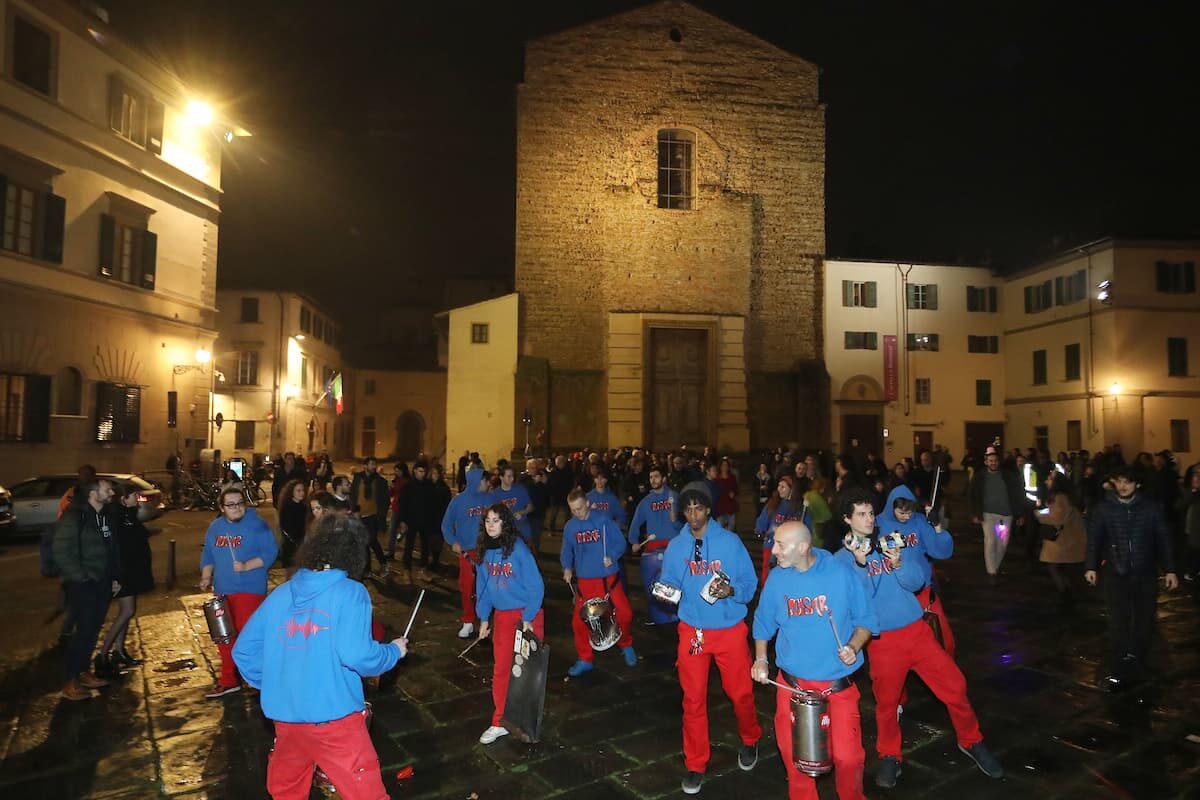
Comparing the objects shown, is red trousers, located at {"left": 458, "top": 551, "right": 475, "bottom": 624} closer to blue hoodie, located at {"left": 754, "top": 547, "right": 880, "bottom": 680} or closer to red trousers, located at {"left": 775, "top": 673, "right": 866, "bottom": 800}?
blue hoodie, located at {"left": 754, "top": 547, "right": 880, "bottom": 680}

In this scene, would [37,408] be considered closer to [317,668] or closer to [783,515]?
[783,515]

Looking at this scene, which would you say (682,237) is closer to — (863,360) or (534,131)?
(534,131)

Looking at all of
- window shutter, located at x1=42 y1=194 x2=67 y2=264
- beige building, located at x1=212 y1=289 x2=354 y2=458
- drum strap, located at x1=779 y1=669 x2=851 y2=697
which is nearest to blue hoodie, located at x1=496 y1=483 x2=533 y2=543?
drum strap, located at x1=779 y1=669 x2=851 y2=697

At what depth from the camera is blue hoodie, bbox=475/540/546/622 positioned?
528 cm

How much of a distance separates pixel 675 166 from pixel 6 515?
75.2 feet

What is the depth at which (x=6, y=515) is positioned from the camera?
14.4 meters

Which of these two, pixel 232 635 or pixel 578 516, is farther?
pixel 578 516

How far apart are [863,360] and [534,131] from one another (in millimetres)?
15956

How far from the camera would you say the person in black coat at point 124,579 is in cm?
672

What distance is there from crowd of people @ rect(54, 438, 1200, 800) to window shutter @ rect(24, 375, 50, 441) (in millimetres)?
12239

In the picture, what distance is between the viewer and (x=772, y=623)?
410cm

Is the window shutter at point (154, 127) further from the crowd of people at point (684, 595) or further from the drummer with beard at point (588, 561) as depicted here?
the drummer with beard at point (588, 561)

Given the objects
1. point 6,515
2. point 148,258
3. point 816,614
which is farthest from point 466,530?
point 148,258

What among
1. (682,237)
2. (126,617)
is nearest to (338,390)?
(682,237)
